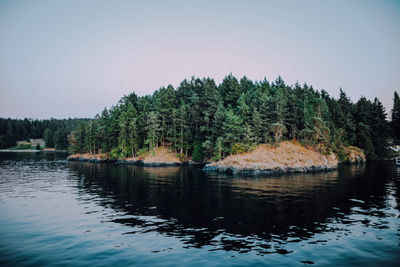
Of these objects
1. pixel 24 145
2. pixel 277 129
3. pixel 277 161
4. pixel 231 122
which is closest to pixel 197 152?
pixel 231 122

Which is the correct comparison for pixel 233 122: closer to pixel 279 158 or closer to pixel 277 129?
pixel 277 129

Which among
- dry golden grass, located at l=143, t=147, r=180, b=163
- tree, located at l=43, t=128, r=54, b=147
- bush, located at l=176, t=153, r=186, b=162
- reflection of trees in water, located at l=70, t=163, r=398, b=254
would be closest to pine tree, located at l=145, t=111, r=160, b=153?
dry golden grass, located at l=143, t=147, r=180, b=163

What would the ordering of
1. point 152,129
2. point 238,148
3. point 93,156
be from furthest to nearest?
point 93,156 → point 152,129 → point 238,148

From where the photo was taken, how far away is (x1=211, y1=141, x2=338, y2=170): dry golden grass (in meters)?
54.9

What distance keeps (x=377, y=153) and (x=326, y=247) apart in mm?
99556

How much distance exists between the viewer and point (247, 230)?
16.2 m

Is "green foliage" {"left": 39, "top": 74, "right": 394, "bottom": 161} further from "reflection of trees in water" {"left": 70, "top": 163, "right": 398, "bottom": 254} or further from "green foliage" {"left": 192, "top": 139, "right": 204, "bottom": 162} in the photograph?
"reflection of trees in water" {"left": 70, "top": 163, "right": 398, "bottom": 254}

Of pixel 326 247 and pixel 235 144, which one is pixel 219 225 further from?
pixel 235 144

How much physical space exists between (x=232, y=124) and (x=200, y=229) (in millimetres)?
48829

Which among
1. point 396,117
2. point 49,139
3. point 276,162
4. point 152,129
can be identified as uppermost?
point 396,117

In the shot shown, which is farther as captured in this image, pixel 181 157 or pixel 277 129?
pixel 181 157

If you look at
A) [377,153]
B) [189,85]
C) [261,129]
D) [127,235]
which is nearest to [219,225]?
[127,235]

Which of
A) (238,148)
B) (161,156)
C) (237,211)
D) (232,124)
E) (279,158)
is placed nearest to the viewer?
(237,211)

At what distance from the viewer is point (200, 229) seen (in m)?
16.3
